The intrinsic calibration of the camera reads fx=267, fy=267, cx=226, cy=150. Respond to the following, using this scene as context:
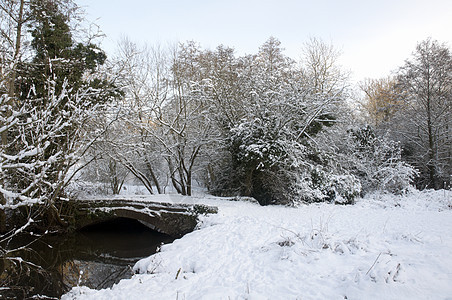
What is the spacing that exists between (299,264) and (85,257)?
626cm

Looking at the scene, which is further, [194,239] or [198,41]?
[198,41]

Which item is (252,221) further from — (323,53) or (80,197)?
(323,53)

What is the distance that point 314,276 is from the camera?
3.87 metres

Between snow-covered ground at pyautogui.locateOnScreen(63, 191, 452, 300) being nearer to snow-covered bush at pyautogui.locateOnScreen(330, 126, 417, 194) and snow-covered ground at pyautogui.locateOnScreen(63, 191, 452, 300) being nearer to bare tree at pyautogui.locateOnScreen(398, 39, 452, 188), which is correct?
snow-covered bush at pyautogui.locateOnScreen(330, 126, 417, 194)

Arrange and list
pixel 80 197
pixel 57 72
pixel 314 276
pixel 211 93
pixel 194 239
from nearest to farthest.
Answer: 1. pixel 314 276
2. pixel 194 239
3. pixel 57 72
4. pixel 80 197
5. pixel 211 93

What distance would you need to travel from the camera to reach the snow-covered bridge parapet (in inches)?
339

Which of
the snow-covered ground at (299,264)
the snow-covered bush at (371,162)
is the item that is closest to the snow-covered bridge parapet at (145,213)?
the snow-covered ground at (299,264)

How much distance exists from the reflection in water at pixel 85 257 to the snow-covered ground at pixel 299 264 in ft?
4.74

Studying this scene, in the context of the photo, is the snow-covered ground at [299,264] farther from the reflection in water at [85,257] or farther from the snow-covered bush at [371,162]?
the snow-covered bush at [371,162]

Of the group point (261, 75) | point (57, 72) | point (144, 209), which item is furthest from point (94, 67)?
point (261, 75)

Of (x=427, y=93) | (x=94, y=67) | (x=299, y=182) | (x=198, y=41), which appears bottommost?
(x=299, y=182)

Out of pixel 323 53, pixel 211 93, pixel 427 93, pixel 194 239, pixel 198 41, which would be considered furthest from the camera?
pixel 323 53

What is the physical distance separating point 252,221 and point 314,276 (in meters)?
3.72

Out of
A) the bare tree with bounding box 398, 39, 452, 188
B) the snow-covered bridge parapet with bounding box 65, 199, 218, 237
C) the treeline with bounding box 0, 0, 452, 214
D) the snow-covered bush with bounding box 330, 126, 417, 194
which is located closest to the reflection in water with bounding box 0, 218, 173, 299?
the snow-covered bridge parapet with bounding box 65, 199, 218, 237
